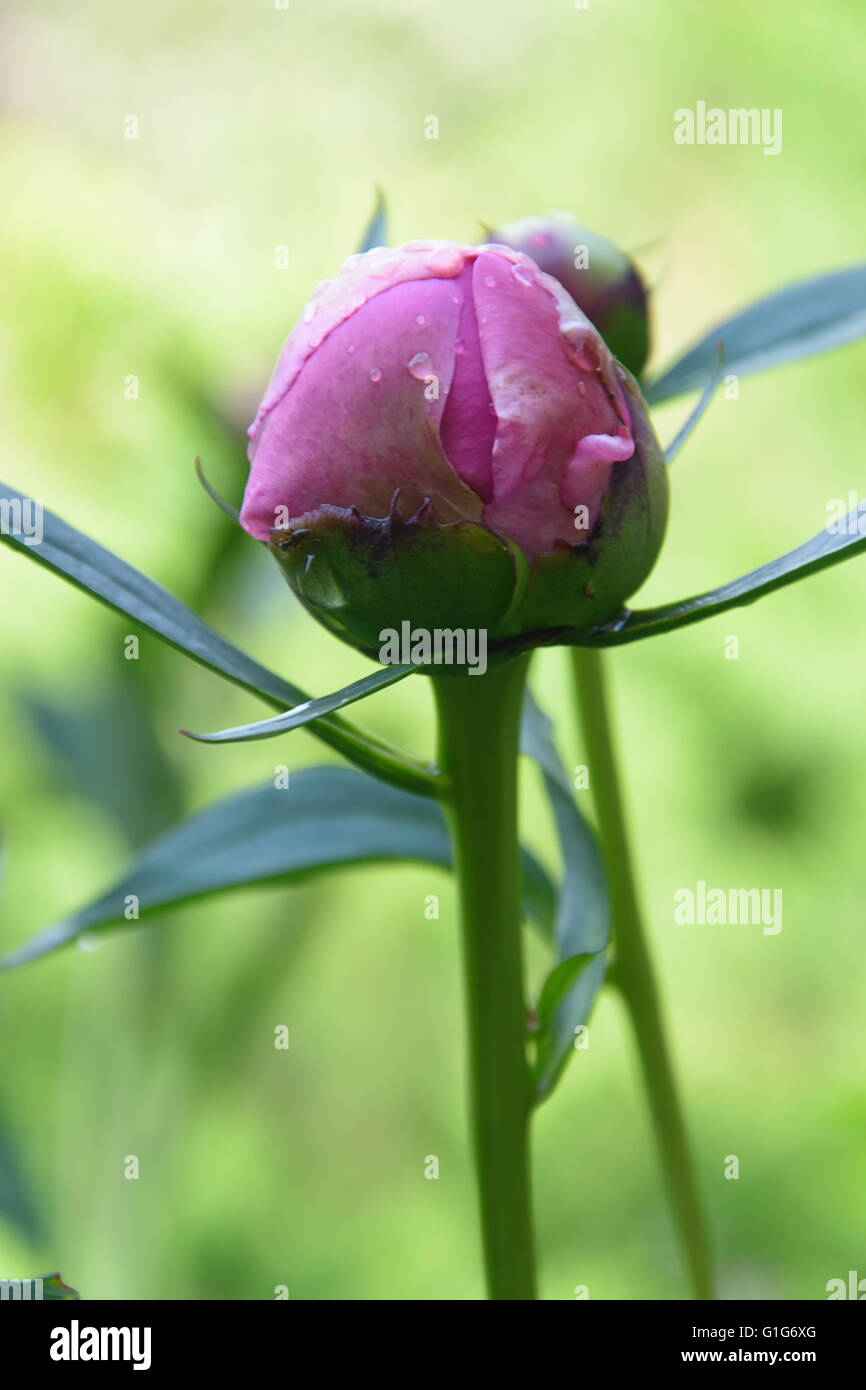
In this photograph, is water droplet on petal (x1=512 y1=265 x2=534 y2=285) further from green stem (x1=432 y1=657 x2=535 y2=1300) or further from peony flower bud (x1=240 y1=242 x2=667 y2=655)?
green stem (x1=432 y1=657 x2=535 y2=1300)

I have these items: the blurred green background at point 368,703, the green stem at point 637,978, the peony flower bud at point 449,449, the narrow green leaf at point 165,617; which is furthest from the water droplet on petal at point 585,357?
the blurred green background at point 368,703

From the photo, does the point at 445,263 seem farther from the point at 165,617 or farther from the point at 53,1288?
the point at 53,1288

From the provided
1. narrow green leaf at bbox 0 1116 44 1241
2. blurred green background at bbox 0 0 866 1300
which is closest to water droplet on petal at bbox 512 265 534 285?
blurred green background at bbox 0 0 866 1300

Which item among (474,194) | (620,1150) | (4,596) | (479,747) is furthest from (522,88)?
(479,747)

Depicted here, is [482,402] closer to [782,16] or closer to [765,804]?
[765,804]

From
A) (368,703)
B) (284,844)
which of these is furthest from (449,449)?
(368,703)

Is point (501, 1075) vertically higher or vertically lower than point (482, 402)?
lower
